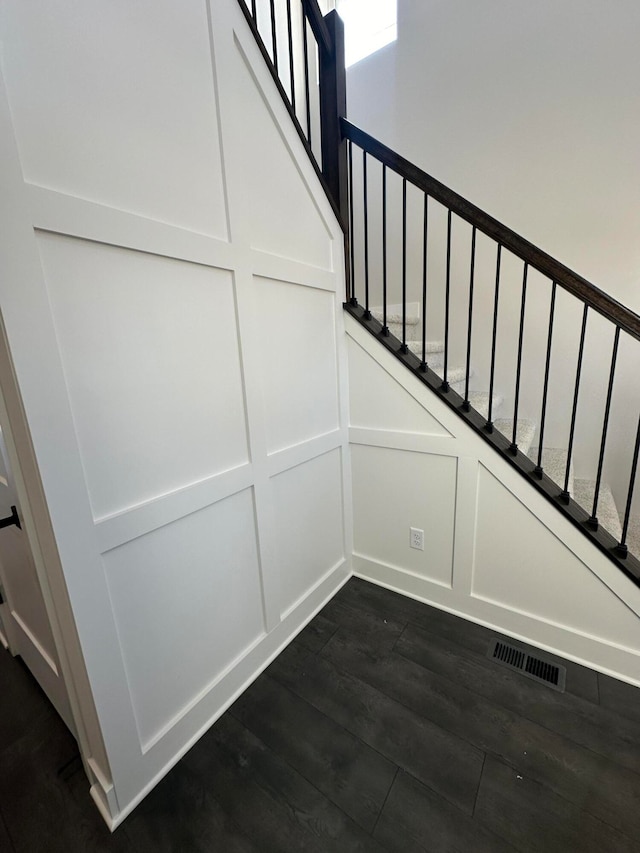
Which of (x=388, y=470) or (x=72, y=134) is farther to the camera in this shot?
(x=388, y=470)

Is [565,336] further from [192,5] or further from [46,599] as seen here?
[46,599]

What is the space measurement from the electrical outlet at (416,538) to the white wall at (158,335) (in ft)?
2.27

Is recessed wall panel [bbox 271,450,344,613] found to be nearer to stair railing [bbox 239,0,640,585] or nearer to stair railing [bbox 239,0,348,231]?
stair railing [bbox 239,0,640,585]

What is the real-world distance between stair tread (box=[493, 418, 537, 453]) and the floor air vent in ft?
3.04

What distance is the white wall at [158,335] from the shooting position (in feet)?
2.68

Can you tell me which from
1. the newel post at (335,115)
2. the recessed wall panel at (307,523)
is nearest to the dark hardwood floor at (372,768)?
the recessed wall panel at (307,523)

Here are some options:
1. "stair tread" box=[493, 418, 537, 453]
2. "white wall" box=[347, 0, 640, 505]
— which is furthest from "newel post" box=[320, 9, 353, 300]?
"stair tread" box=[493, 418, 537, 453]

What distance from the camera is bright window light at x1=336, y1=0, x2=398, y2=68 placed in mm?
2498

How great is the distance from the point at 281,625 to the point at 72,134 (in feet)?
6.08

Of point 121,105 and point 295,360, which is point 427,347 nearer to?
point 295,360

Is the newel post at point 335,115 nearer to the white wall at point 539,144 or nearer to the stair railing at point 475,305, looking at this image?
the stair railing at point 475,305

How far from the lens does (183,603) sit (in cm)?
120

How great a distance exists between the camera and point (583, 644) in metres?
1.51

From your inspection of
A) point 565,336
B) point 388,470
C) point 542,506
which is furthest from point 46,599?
point 565,336
